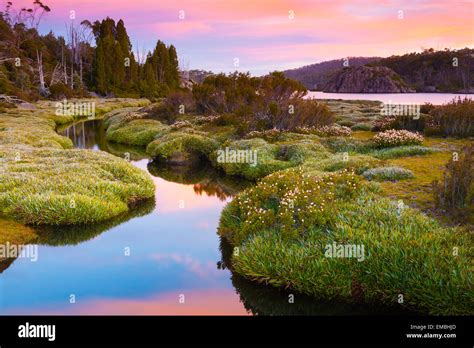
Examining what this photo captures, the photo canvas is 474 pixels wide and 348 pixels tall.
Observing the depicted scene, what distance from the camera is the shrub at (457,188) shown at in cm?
1426

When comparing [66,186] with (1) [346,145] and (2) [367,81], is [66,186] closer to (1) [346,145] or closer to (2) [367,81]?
(1) [346,145]

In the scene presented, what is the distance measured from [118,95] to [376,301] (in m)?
111

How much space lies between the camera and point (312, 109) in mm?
38938

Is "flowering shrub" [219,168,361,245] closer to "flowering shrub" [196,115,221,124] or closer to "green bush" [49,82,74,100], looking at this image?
"flowering shrub" [196,115,221,124]

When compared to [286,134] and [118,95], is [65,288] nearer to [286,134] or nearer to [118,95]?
[286,134]

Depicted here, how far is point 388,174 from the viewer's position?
19.4 meters

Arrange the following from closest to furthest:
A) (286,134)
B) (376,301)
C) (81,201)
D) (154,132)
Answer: (376,301) < (81,201) < (286,134) < (154,132)

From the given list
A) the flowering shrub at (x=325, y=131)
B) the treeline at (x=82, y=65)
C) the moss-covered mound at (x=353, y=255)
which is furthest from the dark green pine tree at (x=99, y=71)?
the moss-covered mound at (x=353, y=255)

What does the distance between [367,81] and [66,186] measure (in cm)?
13796

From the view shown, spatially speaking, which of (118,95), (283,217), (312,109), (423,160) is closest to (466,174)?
(283,217)

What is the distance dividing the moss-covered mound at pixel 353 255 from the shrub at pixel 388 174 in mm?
4524

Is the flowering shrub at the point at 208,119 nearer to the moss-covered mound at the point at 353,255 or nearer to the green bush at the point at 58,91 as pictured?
the moss-covered mound at the point at 353,255

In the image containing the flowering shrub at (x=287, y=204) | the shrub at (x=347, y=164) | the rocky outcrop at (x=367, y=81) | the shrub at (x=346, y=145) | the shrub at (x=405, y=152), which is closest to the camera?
the flowering shrub at (x=287, y=204)

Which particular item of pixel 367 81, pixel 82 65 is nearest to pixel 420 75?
pixel 367 81
